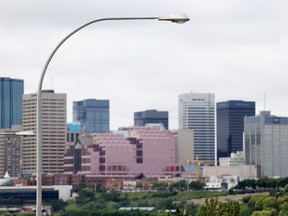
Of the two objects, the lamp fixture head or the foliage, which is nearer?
the lamp fixture head

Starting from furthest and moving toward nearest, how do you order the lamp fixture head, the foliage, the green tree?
1. the foliage
2. the green tree
3. the lamp fixture head

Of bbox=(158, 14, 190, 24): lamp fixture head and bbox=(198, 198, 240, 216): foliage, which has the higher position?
bbox=(158, 14, 190, 24): lamp fixture head

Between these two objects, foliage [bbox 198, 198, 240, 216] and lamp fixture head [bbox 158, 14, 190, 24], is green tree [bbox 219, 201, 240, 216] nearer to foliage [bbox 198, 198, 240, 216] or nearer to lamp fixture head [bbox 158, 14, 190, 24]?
foliage [bbox 198, 198, 240, 216]

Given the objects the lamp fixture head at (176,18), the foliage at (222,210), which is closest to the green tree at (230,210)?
the foliage at (222,210)

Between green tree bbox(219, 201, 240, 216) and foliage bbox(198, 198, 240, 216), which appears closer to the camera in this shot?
green tree bbox(219, 201, 240, 216)

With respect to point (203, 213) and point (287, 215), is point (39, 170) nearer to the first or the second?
point (203, 213)

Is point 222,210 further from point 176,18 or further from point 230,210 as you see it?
point 176,18

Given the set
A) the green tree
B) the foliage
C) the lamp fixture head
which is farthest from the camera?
the foliage

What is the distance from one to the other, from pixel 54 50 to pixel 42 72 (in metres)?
0.73

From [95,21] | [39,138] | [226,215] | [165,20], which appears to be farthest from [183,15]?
[226,215]

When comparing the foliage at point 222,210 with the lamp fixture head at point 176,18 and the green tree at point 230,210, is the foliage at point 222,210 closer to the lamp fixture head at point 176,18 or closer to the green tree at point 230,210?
the green tree at point 230,210

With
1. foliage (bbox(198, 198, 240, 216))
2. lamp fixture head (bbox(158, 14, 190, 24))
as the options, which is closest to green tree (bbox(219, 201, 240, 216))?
foliage (bbox(198, 198, 240, 216))

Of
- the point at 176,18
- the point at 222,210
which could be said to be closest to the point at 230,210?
the point at 222,210

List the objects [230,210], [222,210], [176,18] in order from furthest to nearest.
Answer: [222,210]
[230,210]
[176,18]
